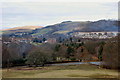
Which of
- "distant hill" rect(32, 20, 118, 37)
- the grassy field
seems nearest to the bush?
the grassy field

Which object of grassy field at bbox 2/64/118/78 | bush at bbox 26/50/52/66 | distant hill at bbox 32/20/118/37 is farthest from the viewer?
distant hill at bbox 32/20/118/37

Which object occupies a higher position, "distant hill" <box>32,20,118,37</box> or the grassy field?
"distant hill" <box>32,20,118,37</box>

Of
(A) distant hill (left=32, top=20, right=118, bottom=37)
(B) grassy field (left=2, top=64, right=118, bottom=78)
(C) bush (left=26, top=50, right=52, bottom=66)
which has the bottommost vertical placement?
(B) grassy field (left=2, top=64, right=118, bottom=78)

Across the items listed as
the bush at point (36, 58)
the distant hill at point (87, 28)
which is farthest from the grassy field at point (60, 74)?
the distant hill at point (87, 28)

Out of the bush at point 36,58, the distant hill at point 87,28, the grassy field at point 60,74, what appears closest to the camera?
the grassy field at point 60,74

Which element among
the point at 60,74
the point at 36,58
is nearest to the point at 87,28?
the point at 36,58

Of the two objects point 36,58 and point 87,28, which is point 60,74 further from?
point 87,28

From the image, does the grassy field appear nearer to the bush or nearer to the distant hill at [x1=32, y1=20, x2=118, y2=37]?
the bush

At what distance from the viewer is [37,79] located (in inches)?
628

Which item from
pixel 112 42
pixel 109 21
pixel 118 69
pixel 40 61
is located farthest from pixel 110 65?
pixel 109 21

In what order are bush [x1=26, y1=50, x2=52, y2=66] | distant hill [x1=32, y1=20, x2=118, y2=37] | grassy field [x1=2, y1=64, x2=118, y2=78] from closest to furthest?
grassy field [x1=2, y1=64, x2=118, y2=78] < bush [x1=26, y1=50, x2=52, y2=66] < distant hill [x1=32, y1=20, x2=118, y2=37]

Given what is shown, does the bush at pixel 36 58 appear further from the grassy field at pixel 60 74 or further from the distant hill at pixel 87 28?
the distant hill at pixel 87 28

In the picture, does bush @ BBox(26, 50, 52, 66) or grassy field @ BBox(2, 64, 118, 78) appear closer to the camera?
grassy field @ BBox(2, 64, 118, 78)

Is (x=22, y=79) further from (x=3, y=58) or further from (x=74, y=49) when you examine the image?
(x=74, y=49)
